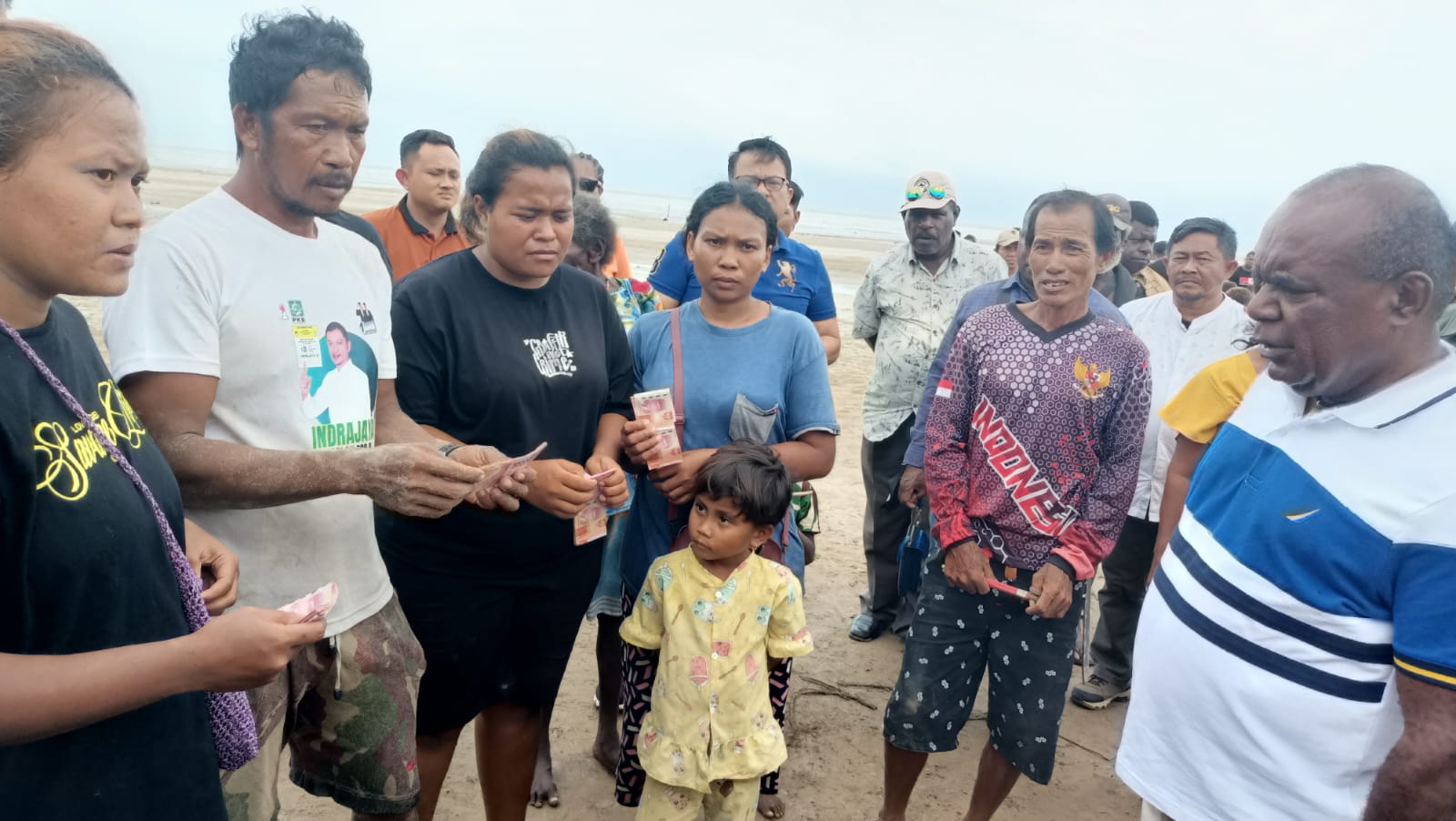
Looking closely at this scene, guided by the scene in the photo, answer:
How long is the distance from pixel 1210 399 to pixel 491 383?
2201mm

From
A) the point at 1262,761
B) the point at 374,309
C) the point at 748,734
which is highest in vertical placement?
the point at 374,309

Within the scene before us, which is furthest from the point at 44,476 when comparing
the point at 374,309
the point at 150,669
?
the point at 374,309

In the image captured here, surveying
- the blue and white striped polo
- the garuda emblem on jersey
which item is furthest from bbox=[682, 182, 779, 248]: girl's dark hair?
the blue and white striped polo

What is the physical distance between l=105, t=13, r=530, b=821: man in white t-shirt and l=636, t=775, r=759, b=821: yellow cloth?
74 cm

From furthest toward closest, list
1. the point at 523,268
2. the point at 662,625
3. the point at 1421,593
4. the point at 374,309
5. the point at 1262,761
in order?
the point at 662,625 < the point at 523,268 < the point at 374,309 < the point at 1262,761 < the point at 1421,593

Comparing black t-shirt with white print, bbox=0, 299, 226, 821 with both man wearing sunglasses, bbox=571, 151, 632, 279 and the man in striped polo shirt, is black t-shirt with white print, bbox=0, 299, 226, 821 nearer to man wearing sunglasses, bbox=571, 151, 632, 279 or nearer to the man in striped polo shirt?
the man in striped polo shirt

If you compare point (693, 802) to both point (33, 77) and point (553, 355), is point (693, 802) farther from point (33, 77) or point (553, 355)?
point (33, 77)

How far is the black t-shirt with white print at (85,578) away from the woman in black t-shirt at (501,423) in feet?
3.34

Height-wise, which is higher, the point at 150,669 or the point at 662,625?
the point at 150,669

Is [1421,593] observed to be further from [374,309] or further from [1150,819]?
[374,309]

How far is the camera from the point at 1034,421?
294 centimetres

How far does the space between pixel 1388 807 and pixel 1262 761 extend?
0.22 m

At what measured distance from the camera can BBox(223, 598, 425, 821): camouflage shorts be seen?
2.13 meters

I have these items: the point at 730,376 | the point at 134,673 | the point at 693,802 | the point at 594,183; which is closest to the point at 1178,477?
the point at 730,376
